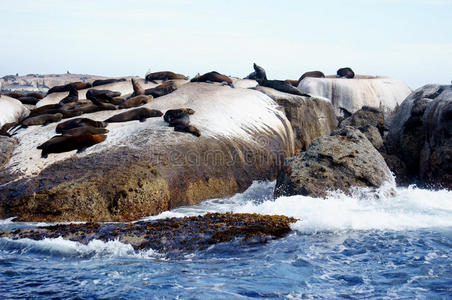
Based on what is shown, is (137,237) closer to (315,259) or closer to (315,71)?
(315,259)

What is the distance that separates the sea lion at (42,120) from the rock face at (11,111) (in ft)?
8.99

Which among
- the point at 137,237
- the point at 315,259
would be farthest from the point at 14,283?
the point at 315,259

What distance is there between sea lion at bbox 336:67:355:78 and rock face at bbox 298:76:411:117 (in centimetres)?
157

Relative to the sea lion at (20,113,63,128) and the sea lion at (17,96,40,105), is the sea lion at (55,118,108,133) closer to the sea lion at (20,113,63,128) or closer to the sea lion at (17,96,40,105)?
the sea lion at (20,113,63,128)

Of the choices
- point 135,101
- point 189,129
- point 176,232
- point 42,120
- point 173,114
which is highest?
point 135,101

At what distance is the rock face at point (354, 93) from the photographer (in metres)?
21.0

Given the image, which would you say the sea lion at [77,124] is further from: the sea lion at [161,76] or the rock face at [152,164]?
the sea lion at [161,76]

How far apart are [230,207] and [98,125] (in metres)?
4.07

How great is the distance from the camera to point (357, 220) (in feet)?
30.3

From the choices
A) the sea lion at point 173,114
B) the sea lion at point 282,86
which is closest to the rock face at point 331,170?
the sea lion at point 173,114

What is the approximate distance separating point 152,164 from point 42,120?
4.58 m

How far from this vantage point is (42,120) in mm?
14430

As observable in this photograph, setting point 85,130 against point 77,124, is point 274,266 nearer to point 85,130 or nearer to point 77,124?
point 85,130

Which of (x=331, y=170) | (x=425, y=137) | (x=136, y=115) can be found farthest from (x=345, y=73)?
(x=331, y=170)
